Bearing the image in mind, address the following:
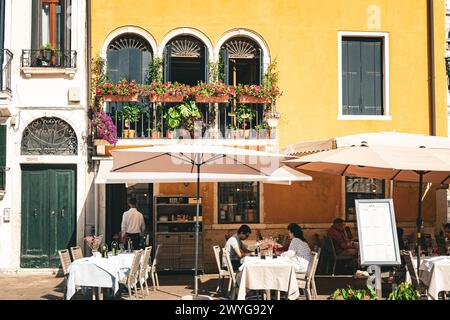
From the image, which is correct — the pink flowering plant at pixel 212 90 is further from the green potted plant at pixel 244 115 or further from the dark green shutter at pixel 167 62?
the dark green shutter at pixel 167 62

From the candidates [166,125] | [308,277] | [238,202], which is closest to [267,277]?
[308,277]

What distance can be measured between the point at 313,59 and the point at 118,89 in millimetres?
4660

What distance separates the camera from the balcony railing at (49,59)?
557 inches

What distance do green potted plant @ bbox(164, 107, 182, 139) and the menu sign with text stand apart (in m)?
6.79

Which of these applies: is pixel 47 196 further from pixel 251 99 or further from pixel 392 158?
pixel 392 158

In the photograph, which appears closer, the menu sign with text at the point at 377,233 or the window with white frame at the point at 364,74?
the menu sign with text at the point at 377,233

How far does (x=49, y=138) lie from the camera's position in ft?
46.5

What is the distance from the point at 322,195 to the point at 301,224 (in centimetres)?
87

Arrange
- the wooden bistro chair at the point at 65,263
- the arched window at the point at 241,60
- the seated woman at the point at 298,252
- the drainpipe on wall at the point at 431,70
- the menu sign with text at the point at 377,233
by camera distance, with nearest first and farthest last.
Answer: the menu sign with text at the point at 377,233 → the seated woman at the point at 298,252 → the wooden bistro chair at the point at 65,263 → the arched window at the point at 241,60 → the drainpipe on wall at the point at 431,70

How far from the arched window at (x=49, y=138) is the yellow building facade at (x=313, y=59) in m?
1.88

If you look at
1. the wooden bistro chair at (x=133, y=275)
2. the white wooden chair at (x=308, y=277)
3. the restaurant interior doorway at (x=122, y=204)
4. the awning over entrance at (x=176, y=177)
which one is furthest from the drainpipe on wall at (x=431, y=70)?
the wooden bistro chair at (x=133, y=275)

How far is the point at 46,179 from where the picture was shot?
554 inches
